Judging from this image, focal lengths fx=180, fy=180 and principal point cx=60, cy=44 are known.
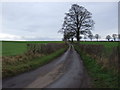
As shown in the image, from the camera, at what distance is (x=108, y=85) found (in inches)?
337

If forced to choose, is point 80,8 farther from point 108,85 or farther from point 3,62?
point 108,85

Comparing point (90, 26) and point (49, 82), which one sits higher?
point (90, 26)

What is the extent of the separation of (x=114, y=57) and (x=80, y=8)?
41663mm

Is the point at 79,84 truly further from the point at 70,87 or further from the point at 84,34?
the point at 84,34

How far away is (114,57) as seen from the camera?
468 inches

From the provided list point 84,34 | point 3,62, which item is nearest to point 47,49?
point 3,62

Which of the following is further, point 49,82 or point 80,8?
point 80,8

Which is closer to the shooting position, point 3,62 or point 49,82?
point 49,82

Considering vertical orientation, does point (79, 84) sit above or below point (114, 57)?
below

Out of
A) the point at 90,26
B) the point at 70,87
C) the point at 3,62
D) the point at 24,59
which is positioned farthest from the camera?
the point at 90,26

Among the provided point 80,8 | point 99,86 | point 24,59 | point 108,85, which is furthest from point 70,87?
point 80,8

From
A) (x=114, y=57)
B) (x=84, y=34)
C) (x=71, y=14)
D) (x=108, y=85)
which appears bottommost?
(x=108, y=85)

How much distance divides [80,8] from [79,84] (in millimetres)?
45234

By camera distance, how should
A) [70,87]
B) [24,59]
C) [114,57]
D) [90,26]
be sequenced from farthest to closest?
[90,26] < [24,59] < [114,57] < [70,87]
